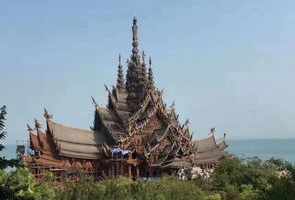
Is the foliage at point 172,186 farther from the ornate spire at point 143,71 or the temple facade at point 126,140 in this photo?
the ornate spire at point 143,71

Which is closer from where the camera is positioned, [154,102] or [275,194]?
[275,194]

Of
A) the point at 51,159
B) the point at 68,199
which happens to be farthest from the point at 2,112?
the point at 51,159

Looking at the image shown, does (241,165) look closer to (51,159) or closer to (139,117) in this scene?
(139,117)

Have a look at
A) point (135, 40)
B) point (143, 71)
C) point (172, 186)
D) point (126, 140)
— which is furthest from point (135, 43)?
point (172, 186)

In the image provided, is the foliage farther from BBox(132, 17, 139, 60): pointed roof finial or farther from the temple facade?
BBox(132, 17, 139, 60): pointed roof finial

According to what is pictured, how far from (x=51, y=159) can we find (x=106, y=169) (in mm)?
4977

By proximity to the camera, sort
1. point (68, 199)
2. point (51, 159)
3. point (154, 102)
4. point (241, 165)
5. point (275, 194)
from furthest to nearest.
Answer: point (154, 102)
point (241, 165)
point (51, 159)
point (68, 199)
point (275, 194)

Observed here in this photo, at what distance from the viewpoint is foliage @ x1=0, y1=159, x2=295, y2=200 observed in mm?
9648

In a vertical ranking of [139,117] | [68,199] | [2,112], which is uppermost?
[139,117]

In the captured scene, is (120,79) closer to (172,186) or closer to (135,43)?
(135,43)

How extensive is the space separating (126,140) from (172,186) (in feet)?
43.9

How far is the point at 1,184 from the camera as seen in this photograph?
914 centimetres

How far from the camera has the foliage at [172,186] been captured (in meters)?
9.65

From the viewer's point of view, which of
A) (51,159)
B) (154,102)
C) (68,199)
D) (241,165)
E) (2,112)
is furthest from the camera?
(154,102)
